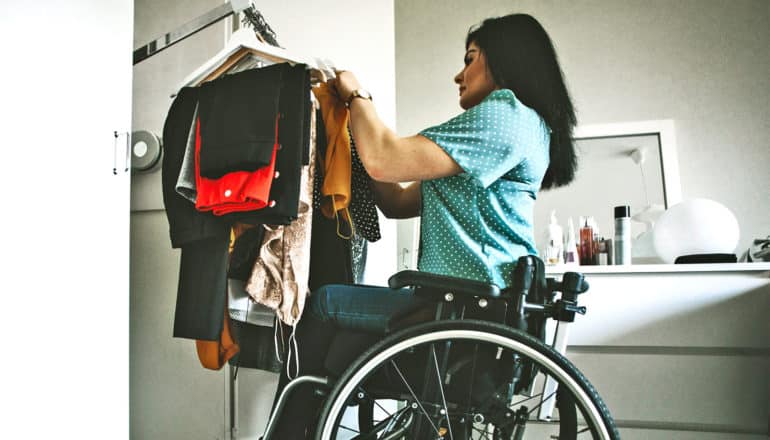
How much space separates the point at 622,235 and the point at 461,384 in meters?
1.28

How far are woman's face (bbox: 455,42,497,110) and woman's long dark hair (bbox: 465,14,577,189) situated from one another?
0.05ft

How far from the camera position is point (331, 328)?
102cm

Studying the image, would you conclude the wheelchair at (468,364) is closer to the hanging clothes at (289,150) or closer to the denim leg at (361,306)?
the denim leg at (361,306)

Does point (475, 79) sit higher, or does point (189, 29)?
point (189, 29)

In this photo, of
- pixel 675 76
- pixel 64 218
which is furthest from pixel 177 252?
pixel 675 76

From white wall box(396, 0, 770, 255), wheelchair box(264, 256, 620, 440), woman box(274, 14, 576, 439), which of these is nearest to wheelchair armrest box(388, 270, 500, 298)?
wheelchair box(264, 256, 620, 440)

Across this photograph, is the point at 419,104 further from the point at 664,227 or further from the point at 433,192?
the point at 433,192

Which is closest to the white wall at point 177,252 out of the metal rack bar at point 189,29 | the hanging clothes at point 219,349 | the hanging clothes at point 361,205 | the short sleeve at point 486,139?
the metal rack bar at point 189,29

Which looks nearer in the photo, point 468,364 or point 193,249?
point 468,364

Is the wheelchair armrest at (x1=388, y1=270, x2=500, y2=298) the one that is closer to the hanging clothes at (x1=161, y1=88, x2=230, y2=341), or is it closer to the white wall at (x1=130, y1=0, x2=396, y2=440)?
the hanging clothes at (x1=161, y1=88, x2=230, y2=341)

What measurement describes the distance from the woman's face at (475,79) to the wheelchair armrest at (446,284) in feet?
1.71

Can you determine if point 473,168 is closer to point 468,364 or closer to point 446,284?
point 446,284

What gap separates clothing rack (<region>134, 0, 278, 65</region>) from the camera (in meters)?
1.35

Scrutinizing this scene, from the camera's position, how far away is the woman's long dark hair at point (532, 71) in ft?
3.39
